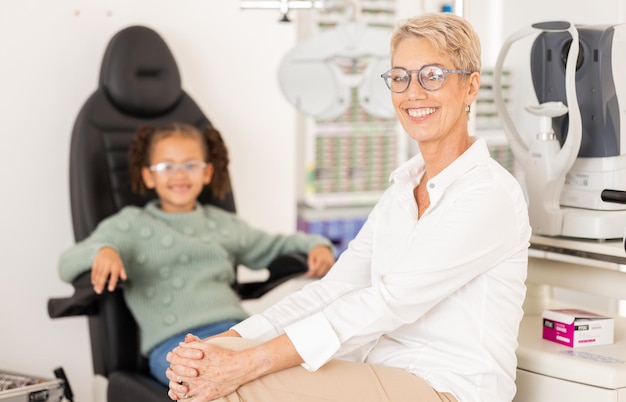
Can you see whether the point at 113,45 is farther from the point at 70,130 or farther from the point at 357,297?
the point at 357,297

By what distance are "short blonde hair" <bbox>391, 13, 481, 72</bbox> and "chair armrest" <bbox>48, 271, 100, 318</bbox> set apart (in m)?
1.10

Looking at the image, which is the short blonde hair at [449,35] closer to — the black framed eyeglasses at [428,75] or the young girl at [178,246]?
the black framed eyeglasses at [428,75]

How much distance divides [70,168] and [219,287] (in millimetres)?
566

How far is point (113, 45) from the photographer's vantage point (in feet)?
9.38

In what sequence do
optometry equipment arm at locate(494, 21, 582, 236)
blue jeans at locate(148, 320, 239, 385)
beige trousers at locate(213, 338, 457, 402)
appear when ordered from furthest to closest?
blue jeans at locate(148, 320, 239, 385)
optometry equipment arm at locate(494, 21, 582, 236)
beige trousers at locate(213, 338, 457, 402)

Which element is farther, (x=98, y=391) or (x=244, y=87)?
(x=244, y=87)

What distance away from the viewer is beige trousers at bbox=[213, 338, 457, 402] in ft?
5.76

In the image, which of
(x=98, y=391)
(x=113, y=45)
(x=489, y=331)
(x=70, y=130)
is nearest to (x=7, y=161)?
(x=70, y=130)

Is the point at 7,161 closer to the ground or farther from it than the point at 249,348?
farther from it

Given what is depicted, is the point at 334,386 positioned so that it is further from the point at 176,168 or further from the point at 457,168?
the point at 176,168

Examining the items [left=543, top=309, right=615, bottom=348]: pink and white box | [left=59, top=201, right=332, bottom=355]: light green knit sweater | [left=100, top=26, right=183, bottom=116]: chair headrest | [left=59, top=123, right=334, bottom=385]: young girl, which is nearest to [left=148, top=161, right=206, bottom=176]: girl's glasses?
[left=59, top=123, right=334, bottom=385]: young girl

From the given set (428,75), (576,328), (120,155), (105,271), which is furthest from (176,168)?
(576,328)

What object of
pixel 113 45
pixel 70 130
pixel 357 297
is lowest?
pixel 357 297

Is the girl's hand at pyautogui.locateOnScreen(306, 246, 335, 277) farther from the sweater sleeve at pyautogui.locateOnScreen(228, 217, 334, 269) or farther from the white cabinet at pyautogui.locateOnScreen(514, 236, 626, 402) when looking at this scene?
the white cabinet at pyautogui.locateOnScreen(514, 236, 626, 402)
